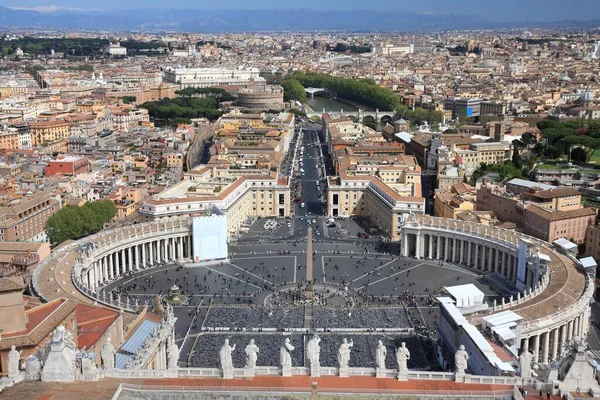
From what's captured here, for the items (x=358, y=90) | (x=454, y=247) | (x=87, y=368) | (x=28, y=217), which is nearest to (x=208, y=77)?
(x=358, y=90)

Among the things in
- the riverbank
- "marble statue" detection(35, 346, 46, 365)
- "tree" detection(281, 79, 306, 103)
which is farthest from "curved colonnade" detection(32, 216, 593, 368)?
"tree" detection(281, 79, 306, 103)

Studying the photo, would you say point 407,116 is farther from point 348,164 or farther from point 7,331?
point 7,331

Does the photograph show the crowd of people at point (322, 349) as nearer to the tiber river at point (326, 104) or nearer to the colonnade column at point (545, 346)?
the colonnade column at point (545, 346)

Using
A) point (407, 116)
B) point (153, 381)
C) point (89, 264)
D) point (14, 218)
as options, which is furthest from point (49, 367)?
point (407, 116)

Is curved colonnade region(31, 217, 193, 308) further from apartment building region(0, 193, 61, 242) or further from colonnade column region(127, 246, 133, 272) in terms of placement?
apartment building region(0, 193, 61, 242)

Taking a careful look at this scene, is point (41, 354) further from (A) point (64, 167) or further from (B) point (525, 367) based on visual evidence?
(A) point (64, 167)

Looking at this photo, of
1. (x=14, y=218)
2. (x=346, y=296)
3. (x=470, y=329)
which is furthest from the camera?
(x=14, y=218)
